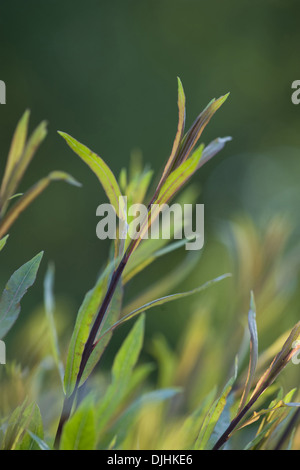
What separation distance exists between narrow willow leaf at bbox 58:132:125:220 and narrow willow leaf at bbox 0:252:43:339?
5 cm

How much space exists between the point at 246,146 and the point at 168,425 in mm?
2530

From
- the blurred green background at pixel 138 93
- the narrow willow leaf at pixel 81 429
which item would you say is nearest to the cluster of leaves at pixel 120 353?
the narrow willow leaf at pixel 81 429

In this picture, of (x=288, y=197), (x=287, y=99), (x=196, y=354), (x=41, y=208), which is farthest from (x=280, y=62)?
(x=196, y=354)

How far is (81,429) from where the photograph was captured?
8.7 inches

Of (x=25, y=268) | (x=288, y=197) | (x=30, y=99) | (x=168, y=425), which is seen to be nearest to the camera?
(x=25, y=268)

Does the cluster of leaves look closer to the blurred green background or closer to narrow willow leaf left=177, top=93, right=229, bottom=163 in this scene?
narrow willow leaf left=177, top=93, right=229, bottom=163

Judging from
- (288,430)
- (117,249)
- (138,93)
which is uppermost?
(138,93)

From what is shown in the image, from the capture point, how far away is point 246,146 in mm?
2783

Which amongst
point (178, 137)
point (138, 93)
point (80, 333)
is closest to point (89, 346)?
point (80, 333)

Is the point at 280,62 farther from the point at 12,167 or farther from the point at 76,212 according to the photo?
the point at 12,167

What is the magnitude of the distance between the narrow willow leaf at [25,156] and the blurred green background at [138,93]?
2087 millimetres

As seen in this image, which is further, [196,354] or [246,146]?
[246,146]

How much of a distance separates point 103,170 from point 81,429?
0.41ft

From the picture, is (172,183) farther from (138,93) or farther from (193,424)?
(138,93)
